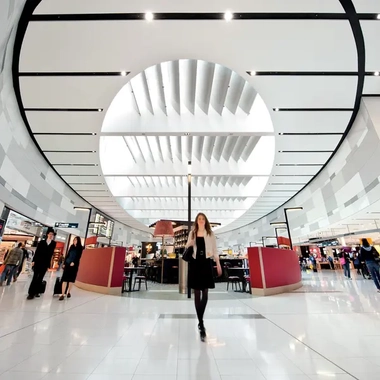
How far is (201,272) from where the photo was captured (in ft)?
8.14

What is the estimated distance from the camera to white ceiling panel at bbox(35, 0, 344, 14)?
4078 mm

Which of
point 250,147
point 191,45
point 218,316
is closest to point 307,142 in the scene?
point 250,147

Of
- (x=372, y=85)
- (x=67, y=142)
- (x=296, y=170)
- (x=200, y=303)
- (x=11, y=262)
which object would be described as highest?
(x=372, y=85)

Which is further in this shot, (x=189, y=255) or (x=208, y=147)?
(x=208, y=147)

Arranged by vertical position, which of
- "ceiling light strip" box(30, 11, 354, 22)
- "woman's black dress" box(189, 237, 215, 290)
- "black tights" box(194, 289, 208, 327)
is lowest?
"black tights" box(194, 289, 208, 327)

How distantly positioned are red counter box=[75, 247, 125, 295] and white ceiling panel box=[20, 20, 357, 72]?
5028 mm

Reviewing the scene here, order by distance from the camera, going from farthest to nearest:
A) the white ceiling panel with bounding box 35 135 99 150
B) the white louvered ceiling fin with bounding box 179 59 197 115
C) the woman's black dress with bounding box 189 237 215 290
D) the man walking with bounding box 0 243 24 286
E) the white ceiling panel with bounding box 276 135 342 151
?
the white ceiling panel with bounding box 35 135 99 150 → the white ceiling panel with bounding box 276 135 342 151 → the man walking with bounding box 0 243 24 286 → the white louvered ceiling fin with bounding box 179 59 197 115 → the woman's black dress with bounding box 189 237 215 290

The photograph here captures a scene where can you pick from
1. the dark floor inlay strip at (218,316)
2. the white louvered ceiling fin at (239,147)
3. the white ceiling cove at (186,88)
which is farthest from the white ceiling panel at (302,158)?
the dark floor inlay strip at (218,316)

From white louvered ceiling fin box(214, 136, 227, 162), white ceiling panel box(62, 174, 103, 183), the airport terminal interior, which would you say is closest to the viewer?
the airport terminal interior

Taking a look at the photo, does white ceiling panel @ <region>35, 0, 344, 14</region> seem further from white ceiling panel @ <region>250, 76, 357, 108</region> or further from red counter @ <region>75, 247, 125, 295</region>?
red counter @ <region>75, 247, 125, 295</region>

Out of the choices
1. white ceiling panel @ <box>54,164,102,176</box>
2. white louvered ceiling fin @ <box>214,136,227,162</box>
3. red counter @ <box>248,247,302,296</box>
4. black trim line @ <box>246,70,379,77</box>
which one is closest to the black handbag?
red counter @ <box>248,247,302,296</box>

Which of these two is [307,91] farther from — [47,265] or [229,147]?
[47,265]

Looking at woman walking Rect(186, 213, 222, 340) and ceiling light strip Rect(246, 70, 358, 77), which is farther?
ceiling light strip Rect(246, 70, 358, 77)

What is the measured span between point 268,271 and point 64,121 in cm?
815
